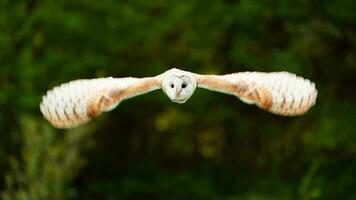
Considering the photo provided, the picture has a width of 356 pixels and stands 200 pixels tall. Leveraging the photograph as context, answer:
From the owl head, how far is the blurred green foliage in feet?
12.5

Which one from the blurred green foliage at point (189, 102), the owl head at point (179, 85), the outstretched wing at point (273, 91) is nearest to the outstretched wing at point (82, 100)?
the owl head at point (179, 85)

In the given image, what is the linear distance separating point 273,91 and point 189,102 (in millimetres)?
4583

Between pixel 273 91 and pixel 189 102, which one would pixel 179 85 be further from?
pixel 189 102

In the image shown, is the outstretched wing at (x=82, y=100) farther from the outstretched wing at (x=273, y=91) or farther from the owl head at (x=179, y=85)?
the outstretched wing at (x=273, y=91)

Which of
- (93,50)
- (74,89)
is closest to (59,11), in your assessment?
(93,50)

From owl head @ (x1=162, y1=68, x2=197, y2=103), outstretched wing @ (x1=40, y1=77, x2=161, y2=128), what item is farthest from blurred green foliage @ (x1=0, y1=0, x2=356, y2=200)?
owl head @ (x1=162, y1=68, x2=197, y2=103)

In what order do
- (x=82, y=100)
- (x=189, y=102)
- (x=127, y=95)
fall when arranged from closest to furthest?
(x=127, y=95)
(x=82, y=100)
(x=189, y=102)

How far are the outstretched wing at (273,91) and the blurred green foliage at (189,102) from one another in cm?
336

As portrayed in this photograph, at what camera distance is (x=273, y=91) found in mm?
4754

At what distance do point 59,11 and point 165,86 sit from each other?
15.8ft

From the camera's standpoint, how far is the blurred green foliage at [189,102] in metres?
8.62

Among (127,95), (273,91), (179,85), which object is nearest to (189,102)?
(273,91)

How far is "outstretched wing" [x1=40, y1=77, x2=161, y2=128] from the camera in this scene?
182 inches

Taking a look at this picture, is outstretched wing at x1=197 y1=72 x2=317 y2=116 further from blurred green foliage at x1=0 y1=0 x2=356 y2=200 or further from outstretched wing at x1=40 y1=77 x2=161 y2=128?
A: blurred green foliage at x1=0 y1=0 x2=356 y2=200
